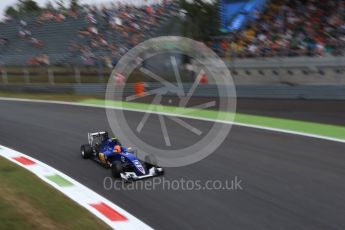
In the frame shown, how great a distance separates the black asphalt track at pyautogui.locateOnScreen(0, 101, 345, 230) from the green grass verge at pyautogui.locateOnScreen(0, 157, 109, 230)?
0.69m

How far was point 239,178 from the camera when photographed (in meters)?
7.12

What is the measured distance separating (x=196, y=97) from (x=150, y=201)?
9944 mm

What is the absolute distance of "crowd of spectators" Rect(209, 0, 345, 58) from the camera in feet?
51.1

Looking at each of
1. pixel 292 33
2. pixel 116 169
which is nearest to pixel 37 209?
pixel 116 169

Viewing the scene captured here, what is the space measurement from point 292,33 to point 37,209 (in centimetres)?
1342

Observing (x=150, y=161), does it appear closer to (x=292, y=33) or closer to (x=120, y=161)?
(x=120, y=161)

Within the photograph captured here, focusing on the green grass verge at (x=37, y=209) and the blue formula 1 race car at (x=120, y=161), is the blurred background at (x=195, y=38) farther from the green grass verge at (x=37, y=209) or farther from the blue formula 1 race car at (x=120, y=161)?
the green grass verge at (x=37, y=209)

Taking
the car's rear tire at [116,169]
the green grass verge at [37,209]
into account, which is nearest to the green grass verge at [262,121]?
the car's rear tire at [116,169]

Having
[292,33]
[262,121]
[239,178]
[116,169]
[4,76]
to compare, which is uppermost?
[292,33]

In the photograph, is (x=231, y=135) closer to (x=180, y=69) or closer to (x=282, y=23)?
(x=180, y=69)

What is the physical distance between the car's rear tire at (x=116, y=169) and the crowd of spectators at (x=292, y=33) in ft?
31.5

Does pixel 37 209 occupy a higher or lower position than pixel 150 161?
lower

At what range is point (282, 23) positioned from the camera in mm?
17578

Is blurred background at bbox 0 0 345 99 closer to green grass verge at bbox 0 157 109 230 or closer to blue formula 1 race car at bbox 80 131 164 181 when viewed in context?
blue formula 1 race car at bbox 80 131 164 181
